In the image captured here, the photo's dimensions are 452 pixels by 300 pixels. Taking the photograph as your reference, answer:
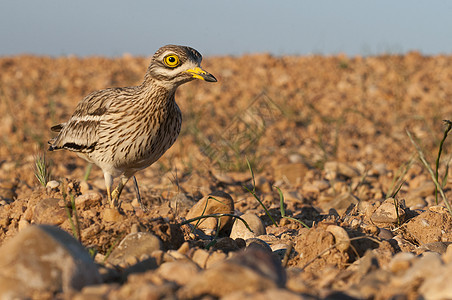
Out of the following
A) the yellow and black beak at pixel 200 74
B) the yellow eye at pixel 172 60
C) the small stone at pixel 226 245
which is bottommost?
the small stone at pixel 226 245

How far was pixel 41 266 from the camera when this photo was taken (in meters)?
2.07

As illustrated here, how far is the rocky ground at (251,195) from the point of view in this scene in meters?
2.04

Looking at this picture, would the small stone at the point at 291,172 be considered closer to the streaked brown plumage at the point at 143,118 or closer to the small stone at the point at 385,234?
the streaked brown plumage at the point at 143,118

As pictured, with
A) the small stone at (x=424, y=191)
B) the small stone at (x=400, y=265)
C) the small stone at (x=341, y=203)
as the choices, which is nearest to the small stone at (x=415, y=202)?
the small stone at (x=424, y=191)

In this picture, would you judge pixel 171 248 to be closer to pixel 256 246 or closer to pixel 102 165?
pixel 256 246

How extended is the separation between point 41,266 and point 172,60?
2463 mm

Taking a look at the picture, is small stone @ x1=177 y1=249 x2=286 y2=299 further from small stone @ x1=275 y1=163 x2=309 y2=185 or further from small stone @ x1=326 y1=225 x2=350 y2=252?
small stone @ x1=275 y1=163 x2=309 y2=185

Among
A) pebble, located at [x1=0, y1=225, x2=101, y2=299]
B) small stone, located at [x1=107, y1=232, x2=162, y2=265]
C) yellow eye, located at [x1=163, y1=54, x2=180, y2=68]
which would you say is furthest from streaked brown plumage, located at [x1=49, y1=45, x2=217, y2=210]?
pebble, located at [x1=0, y1=225, x2=101, y2=299]

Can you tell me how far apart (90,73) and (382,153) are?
28.1 feet

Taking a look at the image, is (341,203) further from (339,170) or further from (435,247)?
(435,247)

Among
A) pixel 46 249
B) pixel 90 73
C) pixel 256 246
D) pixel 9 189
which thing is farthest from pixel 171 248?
pixel 90 73

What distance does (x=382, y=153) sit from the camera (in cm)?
768

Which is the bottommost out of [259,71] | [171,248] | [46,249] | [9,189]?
[9,189]

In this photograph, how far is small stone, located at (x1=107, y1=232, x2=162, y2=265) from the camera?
268 centimetres
